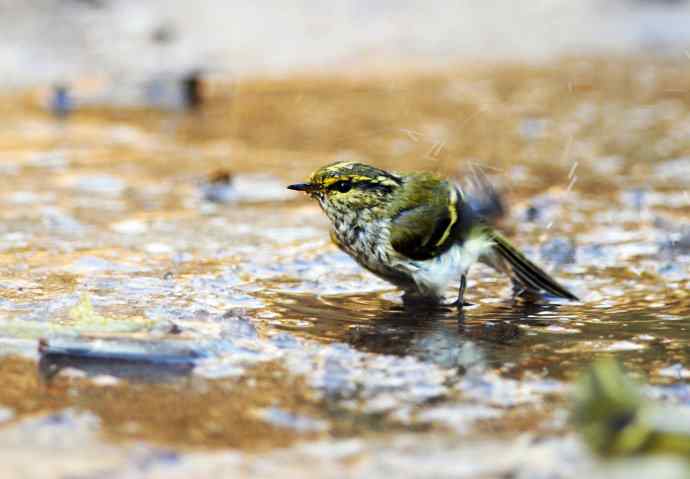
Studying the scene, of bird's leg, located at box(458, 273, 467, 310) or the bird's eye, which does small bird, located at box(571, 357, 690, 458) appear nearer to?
bird's leg, located at box(458, 273, 467, 310)

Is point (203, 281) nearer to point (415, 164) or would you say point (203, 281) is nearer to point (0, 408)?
point (0, 408)

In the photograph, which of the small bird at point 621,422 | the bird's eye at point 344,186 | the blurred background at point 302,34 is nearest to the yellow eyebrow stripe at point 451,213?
the bird's eye at point 344,186

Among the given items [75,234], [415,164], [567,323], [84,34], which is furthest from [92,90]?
[567,323]

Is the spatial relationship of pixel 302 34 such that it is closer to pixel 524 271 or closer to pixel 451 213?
pixel 451 213

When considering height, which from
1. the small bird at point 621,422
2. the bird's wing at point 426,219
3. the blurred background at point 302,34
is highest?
the blurred background at point 302,34

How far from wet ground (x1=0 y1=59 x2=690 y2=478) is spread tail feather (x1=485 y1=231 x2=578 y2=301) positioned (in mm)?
106

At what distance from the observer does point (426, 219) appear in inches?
184

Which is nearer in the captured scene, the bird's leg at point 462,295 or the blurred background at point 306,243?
the blurred background at point 306,243

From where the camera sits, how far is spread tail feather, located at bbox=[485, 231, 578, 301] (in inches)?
184

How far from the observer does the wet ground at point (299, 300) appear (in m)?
2.81

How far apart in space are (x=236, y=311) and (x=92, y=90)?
6.26 metres

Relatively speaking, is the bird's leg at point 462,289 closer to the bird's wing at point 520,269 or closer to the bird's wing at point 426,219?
the bird's wing at point 426,219

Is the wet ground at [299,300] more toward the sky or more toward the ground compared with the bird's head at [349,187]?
more toward the ground

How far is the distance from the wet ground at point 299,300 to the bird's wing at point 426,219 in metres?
0.25
